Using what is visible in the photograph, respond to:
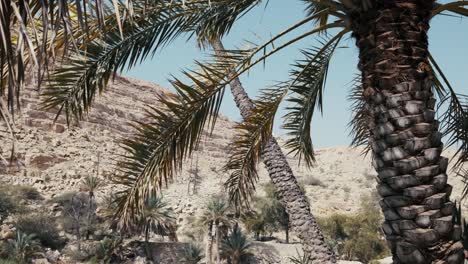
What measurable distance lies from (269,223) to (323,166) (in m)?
30.1

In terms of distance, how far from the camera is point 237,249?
2902cm

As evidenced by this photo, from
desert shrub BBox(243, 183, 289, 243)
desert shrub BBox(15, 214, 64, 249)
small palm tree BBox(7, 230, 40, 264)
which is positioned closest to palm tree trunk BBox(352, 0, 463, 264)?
Result: small palm tree BBox(7, 230, 40, 264)

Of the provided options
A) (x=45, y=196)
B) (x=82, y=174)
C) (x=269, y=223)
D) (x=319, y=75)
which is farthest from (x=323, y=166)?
(x=319, y=75)

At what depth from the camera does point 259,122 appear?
589 centimetres

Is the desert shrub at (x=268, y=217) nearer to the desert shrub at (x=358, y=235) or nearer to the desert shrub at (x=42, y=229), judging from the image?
the desert shrub at (x=358, y=235)

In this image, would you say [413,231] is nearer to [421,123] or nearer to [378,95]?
[421,123]

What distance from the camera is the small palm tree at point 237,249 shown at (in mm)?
29078

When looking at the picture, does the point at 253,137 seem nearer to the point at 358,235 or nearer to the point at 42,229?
the point at 42,229

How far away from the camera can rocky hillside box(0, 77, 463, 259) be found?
→ 134 feet

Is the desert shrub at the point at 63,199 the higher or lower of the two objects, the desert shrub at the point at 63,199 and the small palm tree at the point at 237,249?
the higher

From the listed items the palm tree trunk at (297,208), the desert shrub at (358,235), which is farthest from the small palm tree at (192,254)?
the palm tree trunk at (297,208)

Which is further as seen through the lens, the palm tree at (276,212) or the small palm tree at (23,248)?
the palm tree at (276,212)

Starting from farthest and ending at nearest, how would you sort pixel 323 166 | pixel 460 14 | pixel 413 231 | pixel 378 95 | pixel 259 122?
pixel 323 166, pixel 259 122, pixel 460 14, pixel 378 95, pixel 413 231

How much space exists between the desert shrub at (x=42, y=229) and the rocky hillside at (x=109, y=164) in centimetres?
565
